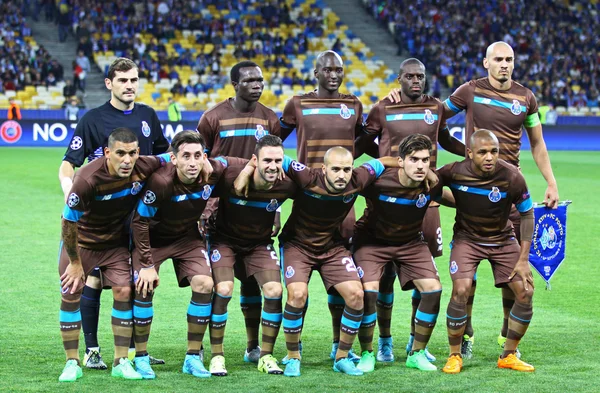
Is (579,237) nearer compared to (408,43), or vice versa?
(579,237)

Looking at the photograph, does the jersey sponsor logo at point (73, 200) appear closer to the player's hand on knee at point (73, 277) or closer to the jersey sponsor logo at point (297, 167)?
the player's hand on knee at point (73, 277)

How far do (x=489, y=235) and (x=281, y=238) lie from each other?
65.4 inches

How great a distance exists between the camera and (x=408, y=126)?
25.3ft

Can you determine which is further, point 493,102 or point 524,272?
point 493,102

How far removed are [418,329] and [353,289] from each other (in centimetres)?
62

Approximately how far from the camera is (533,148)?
8070 mm

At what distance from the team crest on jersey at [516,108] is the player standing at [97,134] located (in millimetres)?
3069

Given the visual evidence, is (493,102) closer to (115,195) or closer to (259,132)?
(259,132)

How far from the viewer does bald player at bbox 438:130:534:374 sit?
7.05 m

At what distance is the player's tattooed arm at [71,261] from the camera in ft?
21.5

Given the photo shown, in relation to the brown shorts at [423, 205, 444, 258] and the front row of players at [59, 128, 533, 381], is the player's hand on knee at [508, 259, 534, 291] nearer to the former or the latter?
the front row of players at [59, 128, 533, 381]

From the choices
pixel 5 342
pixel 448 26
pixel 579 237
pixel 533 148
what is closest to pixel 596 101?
pixel 448 26

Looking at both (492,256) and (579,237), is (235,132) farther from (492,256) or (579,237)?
(579,237)

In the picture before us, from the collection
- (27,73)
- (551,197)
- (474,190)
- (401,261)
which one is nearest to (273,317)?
(401,261)
